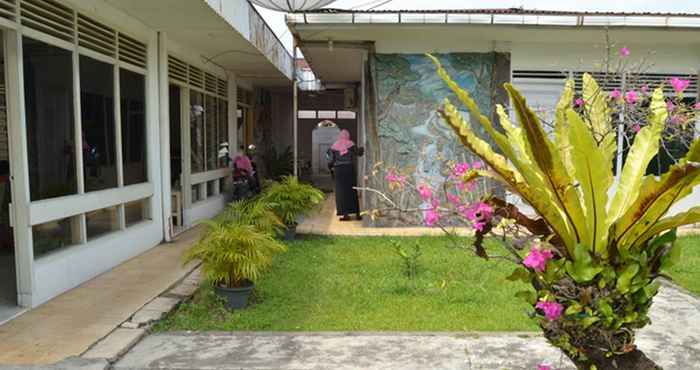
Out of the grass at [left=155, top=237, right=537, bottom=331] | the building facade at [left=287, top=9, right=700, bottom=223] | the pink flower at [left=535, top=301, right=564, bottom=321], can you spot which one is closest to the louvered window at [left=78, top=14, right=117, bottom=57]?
the building facade at [left=287, top=9, right=700, bottom=223]

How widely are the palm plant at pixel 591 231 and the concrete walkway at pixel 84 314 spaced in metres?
3.15

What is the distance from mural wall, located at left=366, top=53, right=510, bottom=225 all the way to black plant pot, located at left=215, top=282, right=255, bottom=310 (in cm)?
421

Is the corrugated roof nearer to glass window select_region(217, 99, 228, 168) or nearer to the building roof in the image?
the building roof

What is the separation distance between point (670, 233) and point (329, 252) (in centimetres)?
510

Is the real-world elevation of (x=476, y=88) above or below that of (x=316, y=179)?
above

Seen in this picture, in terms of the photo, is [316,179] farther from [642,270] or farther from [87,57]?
[642,270]

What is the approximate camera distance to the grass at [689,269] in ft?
18.5

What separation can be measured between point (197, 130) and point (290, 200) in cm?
284

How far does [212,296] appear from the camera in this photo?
16.1 feet

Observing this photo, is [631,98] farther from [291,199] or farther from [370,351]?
[291,199]

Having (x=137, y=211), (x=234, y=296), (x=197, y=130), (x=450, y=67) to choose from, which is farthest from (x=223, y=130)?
(x=234, y=296)

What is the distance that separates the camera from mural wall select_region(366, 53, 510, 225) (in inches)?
332

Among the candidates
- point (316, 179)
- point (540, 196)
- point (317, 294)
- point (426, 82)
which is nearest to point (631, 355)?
point (540, 196)

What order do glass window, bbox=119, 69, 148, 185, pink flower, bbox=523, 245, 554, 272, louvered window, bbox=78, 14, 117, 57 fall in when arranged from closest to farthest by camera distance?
pink flower, bbox=523, 245, 554, 272 → louvered window, bbox=78, 14, 117, 57 → glass window, bbox=119, 69, 148, 185
